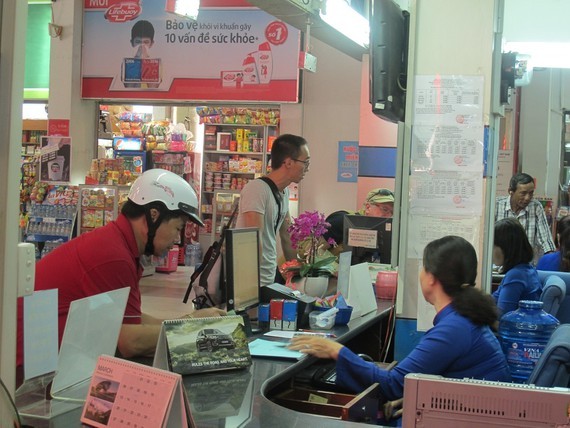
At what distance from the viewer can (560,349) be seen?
2586 millimetres

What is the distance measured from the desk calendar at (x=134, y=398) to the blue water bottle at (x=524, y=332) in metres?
2.60

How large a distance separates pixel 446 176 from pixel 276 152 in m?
1.30

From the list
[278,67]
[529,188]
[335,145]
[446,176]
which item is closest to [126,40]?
[278,67]

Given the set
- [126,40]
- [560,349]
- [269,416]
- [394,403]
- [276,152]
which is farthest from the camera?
[126,40]

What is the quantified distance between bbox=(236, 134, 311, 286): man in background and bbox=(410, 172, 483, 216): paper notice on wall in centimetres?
100

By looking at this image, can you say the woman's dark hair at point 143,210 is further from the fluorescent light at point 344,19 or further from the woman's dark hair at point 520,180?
the woman's dark hair at point 520,180

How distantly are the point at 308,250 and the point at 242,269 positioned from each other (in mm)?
1005


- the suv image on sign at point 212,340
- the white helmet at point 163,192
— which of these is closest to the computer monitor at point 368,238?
the white helmet at point 163,192

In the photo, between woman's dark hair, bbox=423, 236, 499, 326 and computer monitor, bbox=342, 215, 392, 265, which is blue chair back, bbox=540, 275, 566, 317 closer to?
computer monitor, bbox=342, 215, 392, 265

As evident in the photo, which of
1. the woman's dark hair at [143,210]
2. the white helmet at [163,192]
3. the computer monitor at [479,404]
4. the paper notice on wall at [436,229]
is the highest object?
the white helmet at [163,192]

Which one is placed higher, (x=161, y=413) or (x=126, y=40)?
(x=126, y=40)

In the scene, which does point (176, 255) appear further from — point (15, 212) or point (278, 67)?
point (15, 212)

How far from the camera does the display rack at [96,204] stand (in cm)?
1012

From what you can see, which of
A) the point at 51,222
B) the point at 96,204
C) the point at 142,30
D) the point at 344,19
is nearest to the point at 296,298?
the point at 344,19
